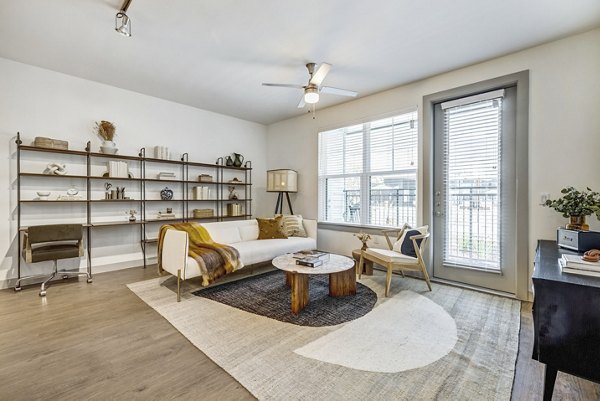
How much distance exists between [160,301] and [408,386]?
2.56 metres

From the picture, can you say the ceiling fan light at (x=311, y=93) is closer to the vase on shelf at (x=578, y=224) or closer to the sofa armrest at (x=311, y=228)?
the sofa armrest at (x=311, y=228)

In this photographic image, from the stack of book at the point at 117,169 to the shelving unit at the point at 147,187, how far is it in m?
0.06

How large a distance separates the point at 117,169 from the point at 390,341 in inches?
169

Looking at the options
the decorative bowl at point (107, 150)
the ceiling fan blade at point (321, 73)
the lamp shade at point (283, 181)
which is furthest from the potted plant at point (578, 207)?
the decorative bowl at point (107, 150)

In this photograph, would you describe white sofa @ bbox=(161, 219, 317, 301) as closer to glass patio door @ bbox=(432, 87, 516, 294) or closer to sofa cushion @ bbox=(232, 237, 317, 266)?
sofa cushion @ bbox=(232, 237, 317, 266)

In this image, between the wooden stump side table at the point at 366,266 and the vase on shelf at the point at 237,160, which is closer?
the wooden stump side table at the point at 366,266

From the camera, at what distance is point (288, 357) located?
1934mm

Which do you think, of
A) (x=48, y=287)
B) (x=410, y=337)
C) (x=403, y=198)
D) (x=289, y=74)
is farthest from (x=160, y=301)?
(x=403, y=198)

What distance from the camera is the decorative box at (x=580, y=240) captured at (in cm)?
195

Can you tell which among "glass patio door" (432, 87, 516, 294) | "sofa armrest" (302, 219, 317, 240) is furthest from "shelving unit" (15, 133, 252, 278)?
"glass patio door" (432, 87, 516, 294)

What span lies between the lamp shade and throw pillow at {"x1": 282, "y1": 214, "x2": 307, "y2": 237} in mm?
701

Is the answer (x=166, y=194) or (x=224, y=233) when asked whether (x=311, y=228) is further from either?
(x=166, y=194)

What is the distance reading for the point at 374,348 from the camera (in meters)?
2.04

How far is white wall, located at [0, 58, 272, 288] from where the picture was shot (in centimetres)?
343
